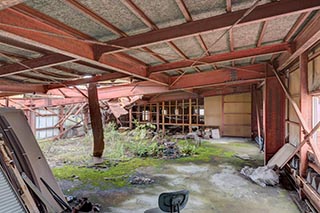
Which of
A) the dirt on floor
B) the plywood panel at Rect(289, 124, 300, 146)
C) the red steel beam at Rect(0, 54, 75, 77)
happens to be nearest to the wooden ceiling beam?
the red steel beam at Rect(0, 54, 75, 77)

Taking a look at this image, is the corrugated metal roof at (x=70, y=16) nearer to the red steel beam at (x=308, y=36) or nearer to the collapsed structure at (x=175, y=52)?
the collapsed structure at (x=175, y=52)

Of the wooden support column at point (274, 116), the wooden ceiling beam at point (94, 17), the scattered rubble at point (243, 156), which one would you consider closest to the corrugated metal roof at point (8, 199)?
the wooden ceiling beam at point (94, 17)

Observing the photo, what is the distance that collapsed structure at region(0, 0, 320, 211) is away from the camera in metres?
1.99

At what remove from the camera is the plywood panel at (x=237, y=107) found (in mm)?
10218

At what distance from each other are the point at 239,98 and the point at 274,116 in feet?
17.6

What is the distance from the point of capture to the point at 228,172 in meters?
5.09

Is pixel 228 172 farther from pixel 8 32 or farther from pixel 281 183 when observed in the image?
pixel 8 32

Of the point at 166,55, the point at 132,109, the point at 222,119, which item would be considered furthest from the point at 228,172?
the point at 132,109

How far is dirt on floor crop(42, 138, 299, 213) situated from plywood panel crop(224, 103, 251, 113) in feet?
14.5

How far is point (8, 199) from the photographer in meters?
1.59

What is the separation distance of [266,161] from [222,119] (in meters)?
5.40

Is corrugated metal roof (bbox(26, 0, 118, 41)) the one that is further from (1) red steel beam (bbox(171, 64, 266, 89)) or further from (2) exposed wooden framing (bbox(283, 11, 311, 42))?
(1) red steel beam (bbox(171, 64, 266, 89))

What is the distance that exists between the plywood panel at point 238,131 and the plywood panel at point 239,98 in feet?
4.15

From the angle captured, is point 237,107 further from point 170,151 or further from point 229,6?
point 229,6
